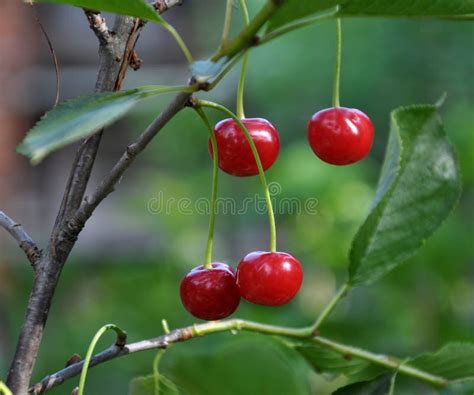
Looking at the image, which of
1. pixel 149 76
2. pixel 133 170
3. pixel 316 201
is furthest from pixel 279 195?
pixel 149 76

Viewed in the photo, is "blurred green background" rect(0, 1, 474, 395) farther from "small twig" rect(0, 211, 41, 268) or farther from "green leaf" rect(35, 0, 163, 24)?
"green leaf" rect(35, 0, 163, 24)

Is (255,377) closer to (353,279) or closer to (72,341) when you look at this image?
(353,279)

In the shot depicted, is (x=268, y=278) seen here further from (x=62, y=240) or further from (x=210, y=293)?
(x=62, y=240)
